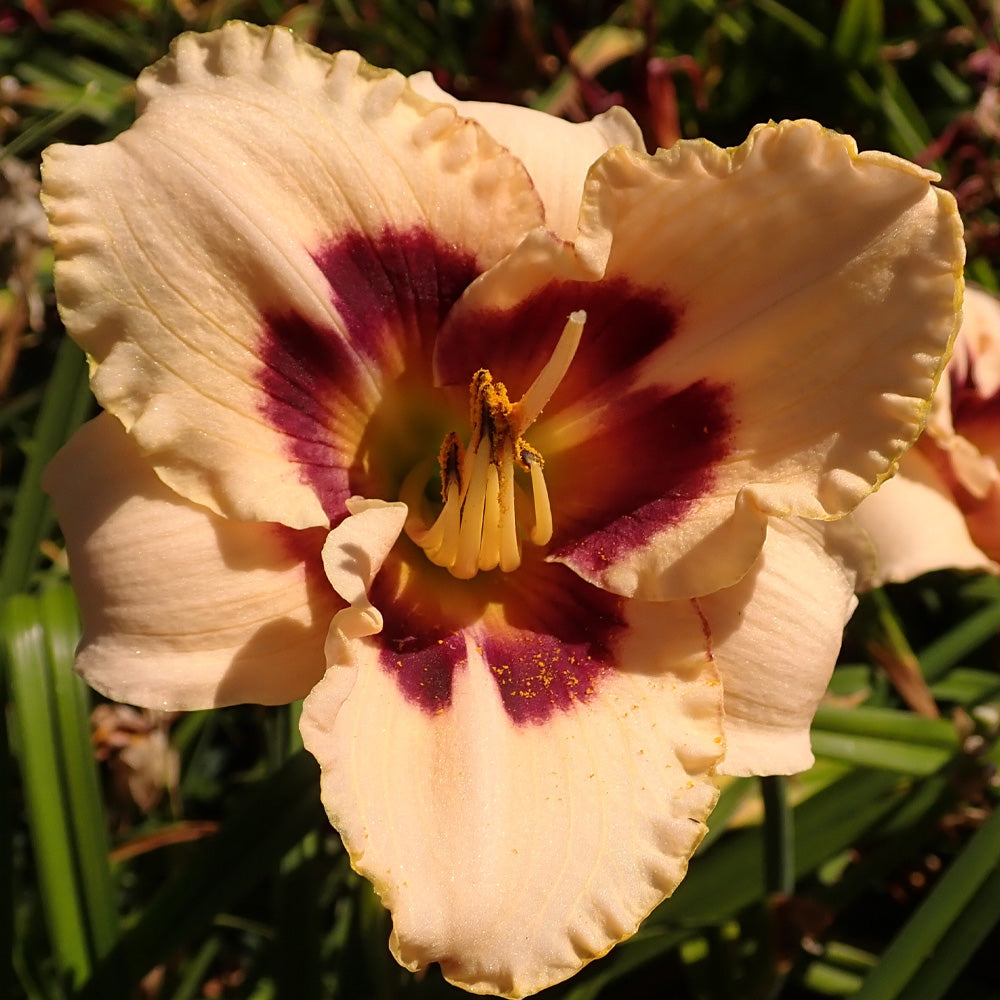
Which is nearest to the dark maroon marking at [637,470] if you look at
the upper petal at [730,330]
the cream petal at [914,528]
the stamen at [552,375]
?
the upper petal at [730,330]

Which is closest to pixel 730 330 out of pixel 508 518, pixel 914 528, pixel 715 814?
pixel 508 518

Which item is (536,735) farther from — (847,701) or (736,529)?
(847,701)

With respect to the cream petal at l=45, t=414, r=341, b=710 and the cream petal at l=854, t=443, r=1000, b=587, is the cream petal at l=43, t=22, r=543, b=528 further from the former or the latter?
the cream petal at l=854, t=443, r=1000, b=587

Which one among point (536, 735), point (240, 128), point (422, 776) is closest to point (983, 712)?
point (536, 735)

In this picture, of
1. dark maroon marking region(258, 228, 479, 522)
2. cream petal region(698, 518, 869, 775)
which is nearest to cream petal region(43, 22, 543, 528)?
dark maroon marking region(258, 228, 479, 522)

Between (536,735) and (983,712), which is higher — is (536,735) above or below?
above

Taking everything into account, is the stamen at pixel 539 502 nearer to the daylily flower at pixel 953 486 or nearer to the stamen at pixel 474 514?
the stamen at pixel 474 514

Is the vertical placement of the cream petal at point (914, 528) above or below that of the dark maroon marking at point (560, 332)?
below
